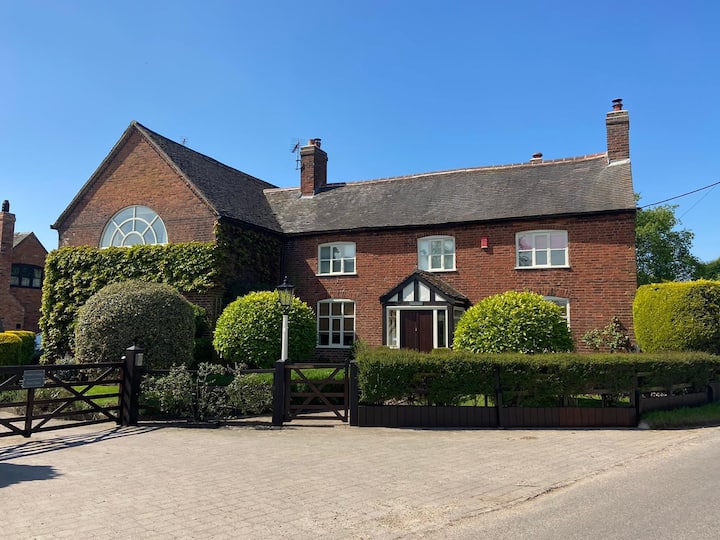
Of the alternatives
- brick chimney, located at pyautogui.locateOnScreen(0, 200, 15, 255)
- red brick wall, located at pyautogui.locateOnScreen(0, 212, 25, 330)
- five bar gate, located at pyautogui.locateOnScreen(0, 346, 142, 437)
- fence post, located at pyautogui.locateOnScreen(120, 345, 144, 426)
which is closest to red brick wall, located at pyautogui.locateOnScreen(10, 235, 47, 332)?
red brick wall, located at pyautogui.locateOnScreen(0, 212, 25, 330)

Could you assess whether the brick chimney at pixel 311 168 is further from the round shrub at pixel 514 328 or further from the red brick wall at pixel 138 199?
the round shrub at pixel 514 328

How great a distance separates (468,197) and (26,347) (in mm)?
18881

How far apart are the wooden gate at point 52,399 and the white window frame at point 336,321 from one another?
879 cm

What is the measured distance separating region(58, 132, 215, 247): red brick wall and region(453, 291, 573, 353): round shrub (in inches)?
438

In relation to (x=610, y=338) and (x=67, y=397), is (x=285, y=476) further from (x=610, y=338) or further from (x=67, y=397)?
(x=610, y=338)

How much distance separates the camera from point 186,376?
12.2 meters

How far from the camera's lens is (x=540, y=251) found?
65.1 ft

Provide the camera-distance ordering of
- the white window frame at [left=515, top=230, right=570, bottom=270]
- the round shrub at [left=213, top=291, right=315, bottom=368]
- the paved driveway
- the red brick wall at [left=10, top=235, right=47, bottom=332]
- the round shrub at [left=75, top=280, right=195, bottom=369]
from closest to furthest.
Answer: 1. the paved driveway
2. the round shrub at [left=75, top=280, right=195, bottom=369]
3. the round shrub at [left=213, top=291, right=315, bottom=368]
4. the white window frame at [left=515, top=230, right=570, bottom=270]
5. the red brick wall at [left=10, top=235, right=47, bottom=332]

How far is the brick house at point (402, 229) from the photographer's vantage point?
62.8ft

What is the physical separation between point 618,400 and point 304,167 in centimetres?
1829

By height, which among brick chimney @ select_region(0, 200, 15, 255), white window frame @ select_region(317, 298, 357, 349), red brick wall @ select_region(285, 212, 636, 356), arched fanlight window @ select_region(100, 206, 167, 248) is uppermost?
brick chimney @ select_region(0, 200, 15, 255)

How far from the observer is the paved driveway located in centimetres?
545

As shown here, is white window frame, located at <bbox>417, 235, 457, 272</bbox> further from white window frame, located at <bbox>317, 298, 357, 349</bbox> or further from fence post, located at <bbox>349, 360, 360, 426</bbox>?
fence post, located at <bbox>349, 360, 360, 426</bbox>

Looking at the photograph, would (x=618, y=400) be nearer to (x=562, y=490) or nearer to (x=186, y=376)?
(x=562, y=490)
